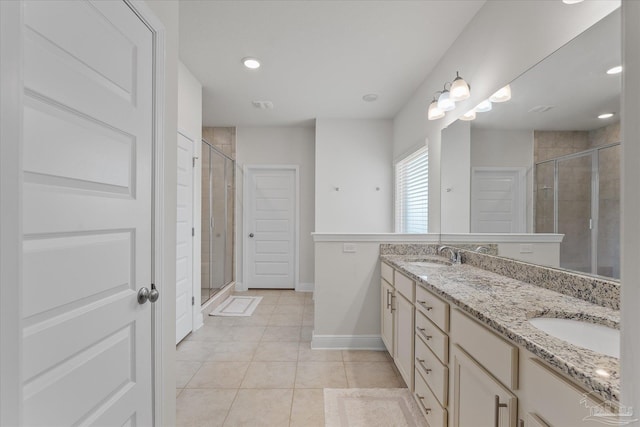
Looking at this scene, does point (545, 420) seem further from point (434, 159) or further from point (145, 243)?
point (434, 159)

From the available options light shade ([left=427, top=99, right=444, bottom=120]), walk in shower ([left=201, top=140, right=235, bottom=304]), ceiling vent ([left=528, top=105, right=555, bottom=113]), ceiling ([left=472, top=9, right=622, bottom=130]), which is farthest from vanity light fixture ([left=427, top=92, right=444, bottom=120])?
walk in shower ([left=201, top=140, right=235, bottom=304])

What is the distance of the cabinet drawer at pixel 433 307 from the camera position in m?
1.41

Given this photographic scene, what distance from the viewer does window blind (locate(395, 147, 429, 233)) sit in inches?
129

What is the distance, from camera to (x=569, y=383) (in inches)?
28.6

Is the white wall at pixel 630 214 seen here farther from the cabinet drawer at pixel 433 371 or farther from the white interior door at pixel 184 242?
the white interior door at pixel 184 242

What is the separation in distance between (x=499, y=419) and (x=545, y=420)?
0.22 m

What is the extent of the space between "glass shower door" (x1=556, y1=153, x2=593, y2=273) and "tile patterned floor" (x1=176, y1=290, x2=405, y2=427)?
148 cm

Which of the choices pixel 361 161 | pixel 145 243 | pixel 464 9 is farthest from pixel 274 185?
pixel 145 243

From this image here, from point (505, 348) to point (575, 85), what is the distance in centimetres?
127

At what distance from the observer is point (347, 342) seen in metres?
2.82

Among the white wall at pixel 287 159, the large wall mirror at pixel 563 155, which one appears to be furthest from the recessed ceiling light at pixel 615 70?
the white wall at pixel 287 159

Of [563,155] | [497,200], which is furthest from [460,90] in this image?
[563,155]

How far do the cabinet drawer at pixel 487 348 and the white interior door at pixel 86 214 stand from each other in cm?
130

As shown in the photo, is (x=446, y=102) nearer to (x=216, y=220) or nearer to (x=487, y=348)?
(x=487, y=348)
